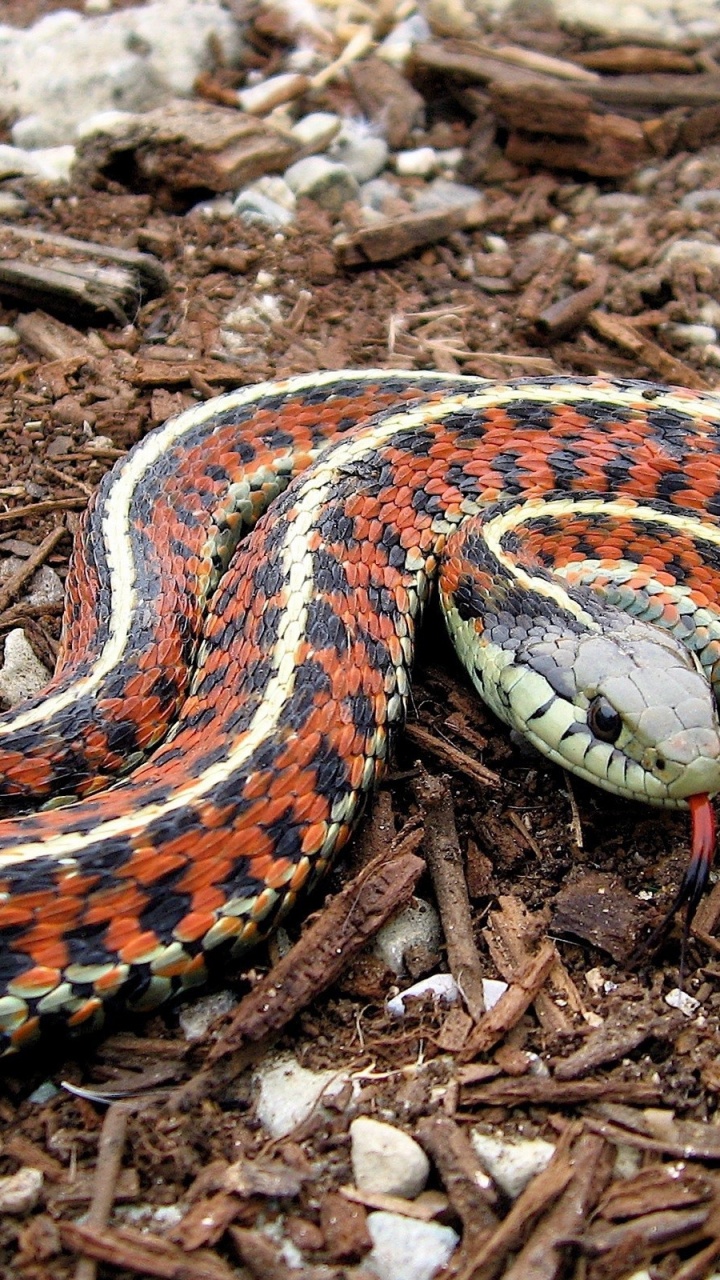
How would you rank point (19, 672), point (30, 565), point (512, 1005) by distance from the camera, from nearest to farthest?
point (512, 1005)
point (19, 672)
point (30, 565)

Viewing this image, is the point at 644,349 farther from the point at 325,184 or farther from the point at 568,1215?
the point at 568,1215

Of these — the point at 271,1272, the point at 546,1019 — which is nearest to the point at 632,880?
the point at 546,1019

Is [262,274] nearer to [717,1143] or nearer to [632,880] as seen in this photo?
[632,880]

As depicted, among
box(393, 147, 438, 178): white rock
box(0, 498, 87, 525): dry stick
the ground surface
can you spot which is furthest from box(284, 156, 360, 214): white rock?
box(0, 498, 87, 525): dry stick

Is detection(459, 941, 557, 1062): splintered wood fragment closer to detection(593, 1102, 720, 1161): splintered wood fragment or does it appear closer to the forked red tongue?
detection(593, 1102, 720, 1161): splintered wood fragment

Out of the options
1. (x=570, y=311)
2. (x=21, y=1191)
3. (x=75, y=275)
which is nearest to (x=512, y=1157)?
(x=21, y=1191)

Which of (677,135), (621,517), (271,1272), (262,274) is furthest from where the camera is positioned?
(677,135)

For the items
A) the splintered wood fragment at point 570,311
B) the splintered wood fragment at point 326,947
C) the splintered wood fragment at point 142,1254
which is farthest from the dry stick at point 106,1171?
the splintered wood fragment at point 570,311
